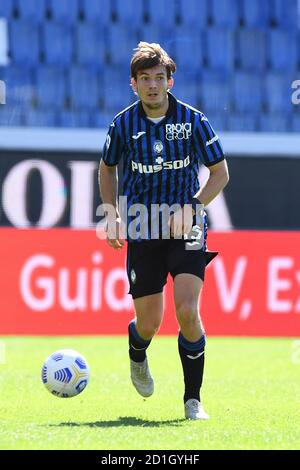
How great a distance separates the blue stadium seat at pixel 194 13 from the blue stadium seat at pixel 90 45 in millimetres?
1167

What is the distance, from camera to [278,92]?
14.1 metres

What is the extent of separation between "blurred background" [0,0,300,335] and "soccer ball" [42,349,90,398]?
5.42 meters

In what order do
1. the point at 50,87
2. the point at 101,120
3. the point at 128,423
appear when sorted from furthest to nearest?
the point at 50,87, the point at 101,120, the point at 128,423

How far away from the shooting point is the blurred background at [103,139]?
11523 millimetres

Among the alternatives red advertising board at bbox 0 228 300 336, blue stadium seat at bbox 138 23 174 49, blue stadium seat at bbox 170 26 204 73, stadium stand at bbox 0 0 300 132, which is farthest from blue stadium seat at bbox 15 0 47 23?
red advertising board at bbox 0 228 300 336

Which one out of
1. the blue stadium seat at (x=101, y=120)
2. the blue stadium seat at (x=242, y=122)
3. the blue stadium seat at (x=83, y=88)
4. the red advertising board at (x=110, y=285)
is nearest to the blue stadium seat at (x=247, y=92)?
the blue stadium seat at (x=242, y=122)

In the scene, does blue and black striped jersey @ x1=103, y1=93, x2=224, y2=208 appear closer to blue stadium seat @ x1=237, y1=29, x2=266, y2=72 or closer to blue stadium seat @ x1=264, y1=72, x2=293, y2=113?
blue stadium seat @ x1=264, y1=72, x2=293, y2=113

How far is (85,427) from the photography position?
17.1ft

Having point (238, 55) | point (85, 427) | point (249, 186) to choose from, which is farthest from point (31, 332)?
point (85, 427)

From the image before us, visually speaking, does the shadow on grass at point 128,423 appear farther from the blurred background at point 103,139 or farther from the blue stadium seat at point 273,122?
the blue stadium seat at point 273,122

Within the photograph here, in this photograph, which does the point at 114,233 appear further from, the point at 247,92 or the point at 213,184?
the point at 247,92

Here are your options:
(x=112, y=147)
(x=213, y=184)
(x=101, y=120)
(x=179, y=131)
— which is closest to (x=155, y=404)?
(x=213, y=184)

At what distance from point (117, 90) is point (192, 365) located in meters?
8.31
